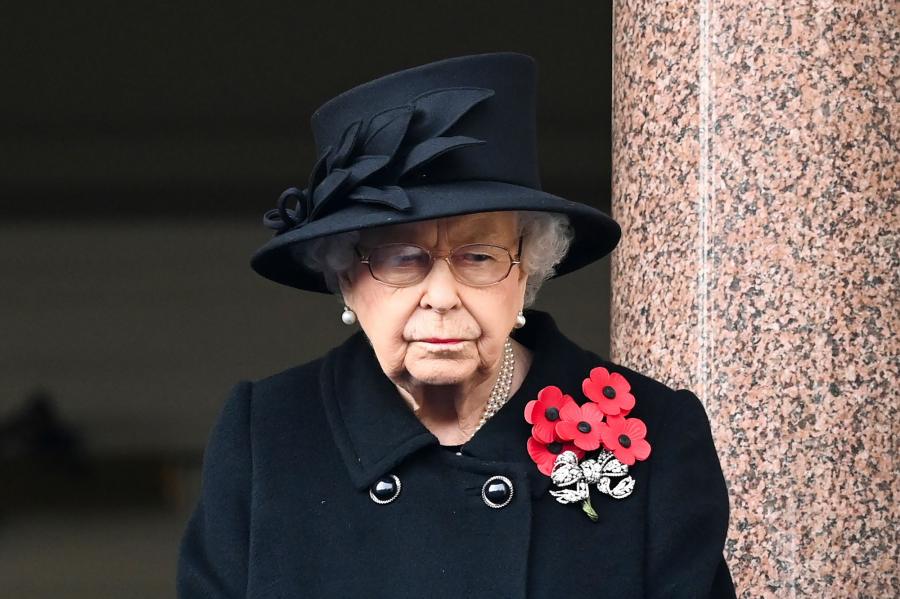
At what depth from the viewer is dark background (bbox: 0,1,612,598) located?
768 centimetres

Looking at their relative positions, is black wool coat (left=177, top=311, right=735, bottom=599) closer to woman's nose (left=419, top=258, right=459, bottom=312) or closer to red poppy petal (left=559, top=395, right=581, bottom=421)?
red poppy petal (left=559, top=395, right=581, bottom=421)

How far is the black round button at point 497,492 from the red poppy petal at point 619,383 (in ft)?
0.99

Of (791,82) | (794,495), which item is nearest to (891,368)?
(794,495)

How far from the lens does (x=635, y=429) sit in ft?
9.33

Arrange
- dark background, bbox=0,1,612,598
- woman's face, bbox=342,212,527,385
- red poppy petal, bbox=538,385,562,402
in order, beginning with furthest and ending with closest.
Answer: dark background, bbox=0,1,612,598
red poppy petal, bbox=538,385,562,402
woman's face, bbox=342,212,527,385

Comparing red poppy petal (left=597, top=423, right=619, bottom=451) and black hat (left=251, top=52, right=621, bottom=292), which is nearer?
black hat (left=251, top=52, right=621, bottom=292)

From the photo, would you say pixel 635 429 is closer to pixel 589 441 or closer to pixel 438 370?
pixel 589 441

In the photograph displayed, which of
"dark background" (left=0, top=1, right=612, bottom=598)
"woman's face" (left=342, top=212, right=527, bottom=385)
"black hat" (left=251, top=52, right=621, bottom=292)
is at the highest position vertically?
"black hat" (left=251, top=52, right=621, bottom=292)

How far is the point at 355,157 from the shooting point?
269 cm

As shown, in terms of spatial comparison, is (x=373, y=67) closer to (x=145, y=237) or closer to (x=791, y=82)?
(x=145, y=237)

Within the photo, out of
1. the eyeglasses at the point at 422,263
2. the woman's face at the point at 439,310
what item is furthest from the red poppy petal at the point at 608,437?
the eyeglasses at the point at 422,263

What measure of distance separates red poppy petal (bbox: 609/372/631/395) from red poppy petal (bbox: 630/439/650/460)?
12 cm

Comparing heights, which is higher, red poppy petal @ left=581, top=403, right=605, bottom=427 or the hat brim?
the hat brim

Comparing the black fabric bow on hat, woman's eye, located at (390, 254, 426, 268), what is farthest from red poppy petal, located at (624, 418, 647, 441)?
the black fabric bow on hat
